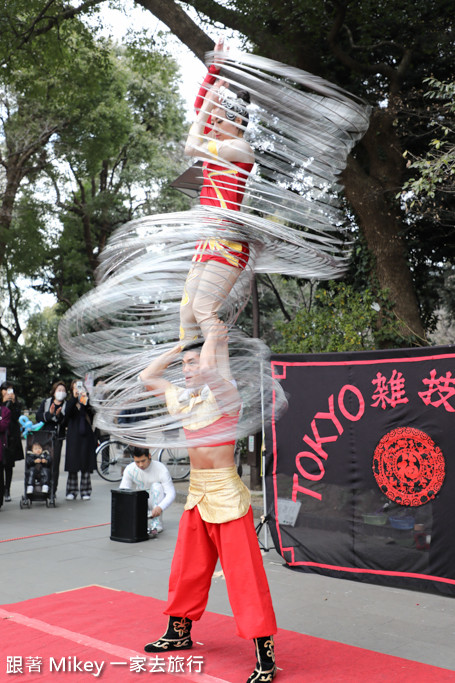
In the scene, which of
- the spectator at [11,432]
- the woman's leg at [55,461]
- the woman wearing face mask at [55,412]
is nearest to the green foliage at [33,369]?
the woman wearing face mask at [55,412]

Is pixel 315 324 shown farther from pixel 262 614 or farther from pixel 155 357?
pixel 262 614

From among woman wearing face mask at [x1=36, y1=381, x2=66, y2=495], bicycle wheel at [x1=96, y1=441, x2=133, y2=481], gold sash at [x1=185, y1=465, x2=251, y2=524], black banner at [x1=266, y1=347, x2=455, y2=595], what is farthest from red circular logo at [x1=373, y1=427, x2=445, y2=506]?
bicycle wheel at [x1=96, y1=441, x2=133, y2=481]

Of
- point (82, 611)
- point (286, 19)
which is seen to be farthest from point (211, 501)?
point (286, 19)

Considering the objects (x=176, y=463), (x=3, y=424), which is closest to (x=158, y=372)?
(x=3, y=424)

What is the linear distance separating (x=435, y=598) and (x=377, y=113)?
6.33 m

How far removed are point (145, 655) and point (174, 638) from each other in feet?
0.63

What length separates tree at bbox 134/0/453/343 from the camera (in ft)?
29.1

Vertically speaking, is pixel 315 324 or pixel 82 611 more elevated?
pixel 315 324

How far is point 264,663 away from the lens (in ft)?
11.3

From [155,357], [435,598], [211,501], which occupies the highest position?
[155,357]

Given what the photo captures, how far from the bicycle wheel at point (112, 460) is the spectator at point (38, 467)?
94.8 inches

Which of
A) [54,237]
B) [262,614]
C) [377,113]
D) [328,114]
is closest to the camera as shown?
[262,614]

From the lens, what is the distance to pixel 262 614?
3.48m

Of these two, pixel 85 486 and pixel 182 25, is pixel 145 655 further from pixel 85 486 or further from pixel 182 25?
pixel 182 25
